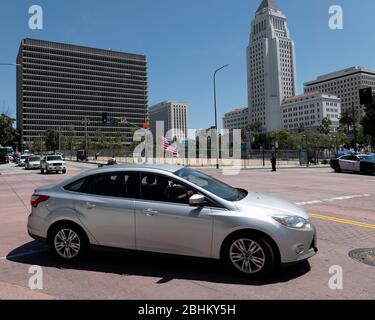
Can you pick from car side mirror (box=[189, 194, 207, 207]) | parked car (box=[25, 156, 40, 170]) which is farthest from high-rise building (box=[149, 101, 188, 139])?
car side mirror (box=[189, 194, 207, 207])

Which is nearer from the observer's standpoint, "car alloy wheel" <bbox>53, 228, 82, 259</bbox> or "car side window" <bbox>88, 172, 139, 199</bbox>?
"car side window" <bbox>88, 172, 139, 199</bbox>

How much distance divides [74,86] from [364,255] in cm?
13856

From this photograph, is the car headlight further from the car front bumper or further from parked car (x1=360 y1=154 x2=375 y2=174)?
parked car (x1=360 y1=154 x2=375 y2=174)

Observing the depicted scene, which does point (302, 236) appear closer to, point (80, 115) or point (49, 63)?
point (49, 63)

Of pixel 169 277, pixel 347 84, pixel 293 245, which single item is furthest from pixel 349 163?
pixel 347 84

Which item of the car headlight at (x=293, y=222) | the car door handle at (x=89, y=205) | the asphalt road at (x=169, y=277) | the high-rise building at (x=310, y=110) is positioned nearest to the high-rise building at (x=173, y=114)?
the high-rise building at (x=310, y=110)

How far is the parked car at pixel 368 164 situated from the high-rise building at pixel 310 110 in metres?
138

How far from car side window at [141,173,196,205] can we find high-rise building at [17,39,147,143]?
82648 mm

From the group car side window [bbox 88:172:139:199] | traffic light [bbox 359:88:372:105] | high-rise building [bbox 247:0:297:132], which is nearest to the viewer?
car side window [bbox 88:172:139:199]

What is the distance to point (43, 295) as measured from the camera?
4785mm

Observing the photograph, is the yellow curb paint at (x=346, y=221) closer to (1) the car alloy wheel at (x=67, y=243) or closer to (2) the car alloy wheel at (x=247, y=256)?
(2) the car alloy wheel at (x=247, y=256)

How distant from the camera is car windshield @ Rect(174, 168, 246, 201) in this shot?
5824mm
